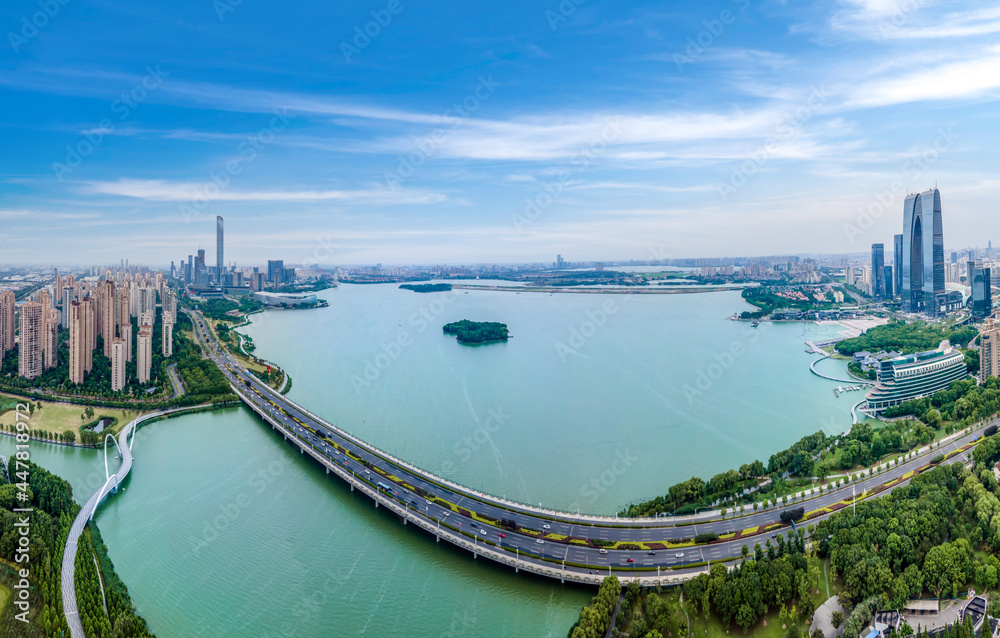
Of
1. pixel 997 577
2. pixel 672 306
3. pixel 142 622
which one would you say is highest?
pixel 672 306

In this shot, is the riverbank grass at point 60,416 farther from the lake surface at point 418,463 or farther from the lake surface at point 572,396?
the lake surface at point 572,396

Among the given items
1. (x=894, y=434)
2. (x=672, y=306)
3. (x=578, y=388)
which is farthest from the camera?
(x=672, y=306)

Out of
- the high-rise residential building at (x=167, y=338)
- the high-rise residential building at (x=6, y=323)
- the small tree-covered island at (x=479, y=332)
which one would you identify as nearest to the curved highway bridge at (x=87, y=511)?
the high-rise residential building at (x=167, y=338)

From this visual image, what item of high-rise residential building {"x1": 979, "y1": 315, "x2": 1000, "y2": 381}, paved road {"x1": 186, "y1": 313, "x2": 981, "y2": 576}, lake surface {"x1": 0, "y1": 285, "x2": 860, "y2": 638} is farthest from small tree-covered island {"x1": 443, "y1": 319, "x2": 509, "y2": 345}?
high-rise residential building {"x1": 979, "y1": 315, "x2": 1000, "y2": 381}

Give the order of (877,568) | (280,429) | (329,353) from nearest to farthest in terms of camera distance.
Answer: (877,568) → (280,429) → (329,353)

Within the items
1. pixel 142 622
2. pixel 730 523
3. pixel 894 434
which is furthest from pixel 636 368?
pixel 142 622

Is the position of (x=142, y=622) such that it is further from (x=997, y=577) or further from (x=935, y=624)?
(x=997, y=577)
